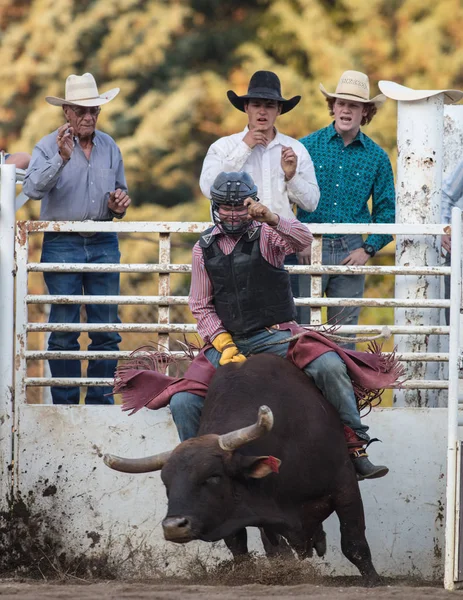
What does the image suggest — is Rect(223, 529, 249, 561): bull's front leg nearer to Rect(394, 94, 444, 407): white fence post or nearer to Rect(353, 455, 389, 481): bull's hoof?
Rect(353, 455, 389, 481): bull's hoof

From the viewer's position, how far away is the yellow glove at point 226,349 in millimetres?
6520

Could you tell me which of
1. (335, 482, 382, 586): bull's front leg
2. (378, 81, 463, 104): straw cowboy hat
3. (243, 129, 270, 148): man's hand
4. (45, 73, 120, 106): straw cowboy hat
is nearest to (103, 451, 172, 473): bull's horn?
(335, 482, 382, 586): bull's front leg

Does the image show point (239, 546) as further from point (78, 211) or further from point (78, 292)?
point (78, 211)

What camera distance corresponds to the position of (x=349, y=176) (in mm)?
8125

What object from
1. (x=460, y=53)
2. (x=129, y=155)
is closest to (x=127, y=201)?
(x=460, y=53)

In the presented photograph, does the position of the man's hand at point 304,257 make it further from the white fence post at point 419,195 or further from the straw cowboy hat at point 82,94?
the straw cowboy hat at point 82,94

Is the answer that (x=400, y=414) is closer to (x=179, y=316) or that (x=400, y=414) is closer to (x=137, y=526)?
(x=137, y=526)

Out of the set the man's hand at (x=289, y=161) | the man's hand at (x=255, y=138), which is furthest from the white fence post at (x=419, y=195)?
the man's hand at (x=255, y=138)

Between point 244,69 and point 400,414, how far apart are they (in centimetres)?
1365

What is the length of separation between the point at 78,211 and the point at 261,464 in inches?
108

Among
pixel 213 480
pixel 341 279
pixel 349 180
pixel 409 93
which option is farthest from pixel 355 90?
pixel 213 480

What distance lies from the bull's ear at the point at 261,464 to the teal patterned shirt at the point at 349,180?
8.61ft

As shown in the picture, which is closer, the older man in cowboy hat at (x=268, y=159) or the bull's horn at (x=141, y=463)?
the bull's horn at (x=141, y=463)

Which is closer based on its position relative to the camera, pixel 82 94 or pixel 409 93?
pixel 409 93
